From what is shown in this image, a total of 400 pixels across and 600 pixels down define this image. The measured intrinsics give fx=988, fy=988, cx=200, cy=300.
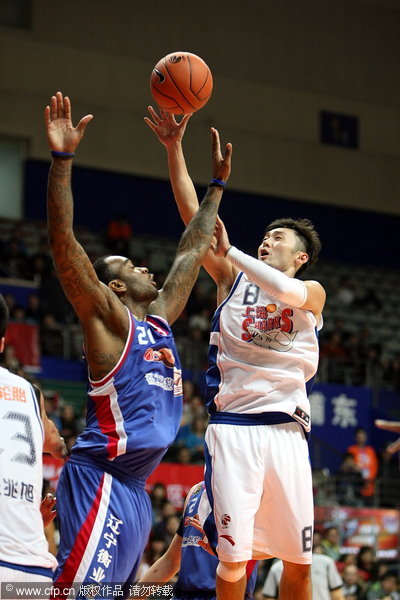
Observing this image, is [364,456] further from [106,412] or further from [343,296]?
[106,412]

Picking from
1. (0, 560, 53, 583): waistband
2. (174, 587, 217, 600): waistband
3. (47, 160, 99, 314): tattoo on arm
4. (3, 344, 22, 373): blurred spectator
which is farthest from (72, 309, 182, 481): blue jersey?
(3, 344, 22, 373): blurred spectator

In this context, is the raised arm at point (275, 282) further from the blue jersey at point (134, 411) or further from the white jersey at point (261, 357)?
the blue jersey at point (134, 411)

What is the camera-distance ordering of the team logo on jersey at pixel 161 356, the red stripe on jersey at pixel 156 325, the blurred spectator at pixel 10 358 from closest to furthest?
the team logo on jersey at pixel 161 356 → the red stripe on jersey at pixel 156 325 → the blurred spectator at pixel 10 358

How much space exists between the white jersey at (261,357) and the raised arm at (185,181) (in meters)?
0.36

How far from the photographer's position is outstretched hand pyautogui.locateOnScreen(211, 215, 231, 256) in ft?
21.0

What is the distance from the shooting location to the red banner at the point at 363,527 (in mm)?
15547

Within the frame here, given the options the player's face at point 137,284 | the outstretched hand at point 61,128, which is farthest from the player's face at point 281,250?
the outstretched hand at point 61,128

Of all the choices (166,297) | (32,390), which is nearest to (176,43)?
(166,297)

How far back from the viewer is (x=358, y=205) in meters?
26.4

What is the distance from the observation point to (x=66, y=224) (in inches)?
208

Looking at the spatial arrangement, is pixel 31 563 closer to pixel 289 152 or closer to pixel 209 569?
pixel 209 569

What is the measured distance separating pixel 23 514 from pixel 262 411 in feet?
6.35

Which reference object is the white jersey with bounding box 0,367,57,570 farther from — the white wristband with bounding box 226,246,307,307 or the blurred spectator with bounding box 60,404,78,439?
the blurred spectator with bounding box 60,404,78,439

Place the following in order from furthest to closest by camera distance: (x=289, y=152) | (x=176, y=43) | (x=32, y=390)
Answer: (x=289, y=152)
(x=176, y=43)
(x=32, y=390)
